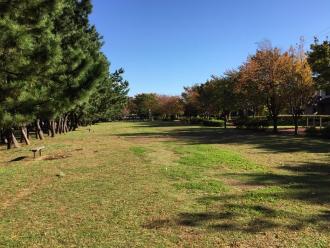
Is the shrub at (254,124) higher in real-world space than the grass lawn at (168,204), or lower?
higher

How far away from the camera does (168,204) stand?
331 inches

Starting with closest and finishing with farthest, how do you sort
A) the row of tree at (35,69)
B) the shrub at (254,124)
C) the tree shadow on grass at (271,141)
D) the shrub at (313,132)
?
the row of tree at (35,69), the tree shadow on grass at (271,141), the shrub at (313,132), the shrub at (254,124)

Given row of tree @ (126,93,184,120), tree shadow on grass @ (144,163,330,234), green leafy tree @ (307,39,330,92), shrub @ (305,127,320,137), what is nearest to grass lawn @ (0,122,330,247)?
tree shadow on grass @ (144,163,330,234)

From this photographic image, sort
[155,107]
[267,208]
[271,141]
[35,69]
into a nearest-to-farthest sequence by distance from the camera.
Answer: [267,208] → [35,69] → [271,141] → [155,107]

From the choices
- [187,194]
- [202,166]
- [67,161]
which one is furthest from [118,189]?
[67,161]

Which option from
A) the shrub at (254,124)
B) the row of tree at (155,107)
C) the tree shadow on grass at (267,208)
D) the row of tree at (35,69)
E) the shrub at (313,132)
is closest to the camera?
the tree shadow on grass at (267,208)

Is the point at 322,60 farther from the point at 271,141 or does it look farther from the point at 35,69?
the point at 35,69

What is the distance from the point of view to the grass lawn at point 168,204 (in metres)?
6.39

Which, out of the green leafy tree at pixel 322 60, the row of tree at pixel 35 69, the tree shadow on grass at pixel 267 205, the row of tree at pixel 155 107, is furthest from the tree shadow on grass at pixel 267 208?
the row of tree at pixel 155 107

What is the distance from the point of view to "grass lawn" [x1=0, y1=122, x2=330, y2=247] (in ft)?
21.0

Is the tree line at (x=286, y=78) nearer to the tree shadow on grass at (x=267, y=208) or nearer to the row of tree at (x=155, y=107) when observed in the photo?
the tree shadow on grass at (x=267, y=208)

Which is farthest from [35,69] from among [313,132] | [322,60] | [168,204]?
[313,132]

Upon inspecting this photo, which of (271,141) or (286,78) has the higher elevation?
(286,78)

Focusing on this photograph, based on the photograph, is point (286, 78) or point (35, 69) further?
point (286, 78)
